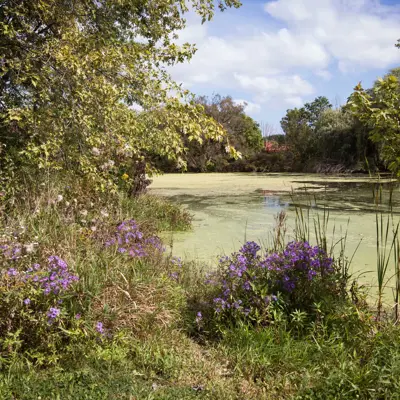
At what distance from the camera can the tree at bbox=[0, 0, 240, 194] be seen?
3.54 m

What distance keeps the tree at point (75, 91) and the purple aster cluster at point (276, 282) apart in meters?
1.53

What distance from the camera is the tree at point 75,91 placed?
3.54 meters

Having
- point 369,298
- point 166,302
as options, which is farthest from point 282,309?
point 369,298

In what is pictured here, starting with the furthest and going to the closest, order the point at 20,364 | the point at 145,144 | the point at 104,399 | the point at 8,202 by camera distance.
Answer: the point at 145,144
the point at 8,202
the point at 20,364
the point at 104,399

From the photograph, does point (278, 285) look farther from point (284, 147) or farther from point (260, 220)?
point (284, 147)

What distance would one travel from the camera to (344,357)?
221 centimetres

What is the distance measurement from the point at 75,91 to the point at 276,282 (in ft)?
7.67

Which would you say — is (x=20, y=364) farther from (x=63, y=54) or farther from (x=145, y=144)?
(x=145, y=144)

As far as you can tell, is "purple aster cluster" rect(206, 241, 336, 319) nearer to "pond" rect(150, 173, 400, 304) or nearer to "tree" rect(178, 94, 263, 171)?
"pond" rect(150, 173, 400, 304)

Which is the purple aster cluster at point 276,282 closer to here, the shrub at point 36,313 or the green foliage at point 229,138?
the shrub at point 36,313

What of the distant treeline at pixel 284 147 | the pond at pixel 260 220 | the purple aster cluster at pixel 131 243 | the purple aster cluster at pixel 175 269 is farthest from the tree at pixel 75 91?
the distant treeline at pixel 284 147

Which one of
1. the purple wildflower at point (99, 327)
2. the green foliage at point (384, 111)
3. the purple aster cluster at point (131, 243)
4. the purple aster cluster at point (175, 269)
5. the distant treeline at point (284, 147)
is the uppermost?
the distant treeline at point (284, 147)

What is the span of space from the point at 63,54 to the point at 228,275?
2319 mm

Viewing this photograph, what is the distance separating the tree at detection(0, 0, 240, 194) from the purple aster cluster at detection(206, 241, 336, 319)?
5.01 feet
